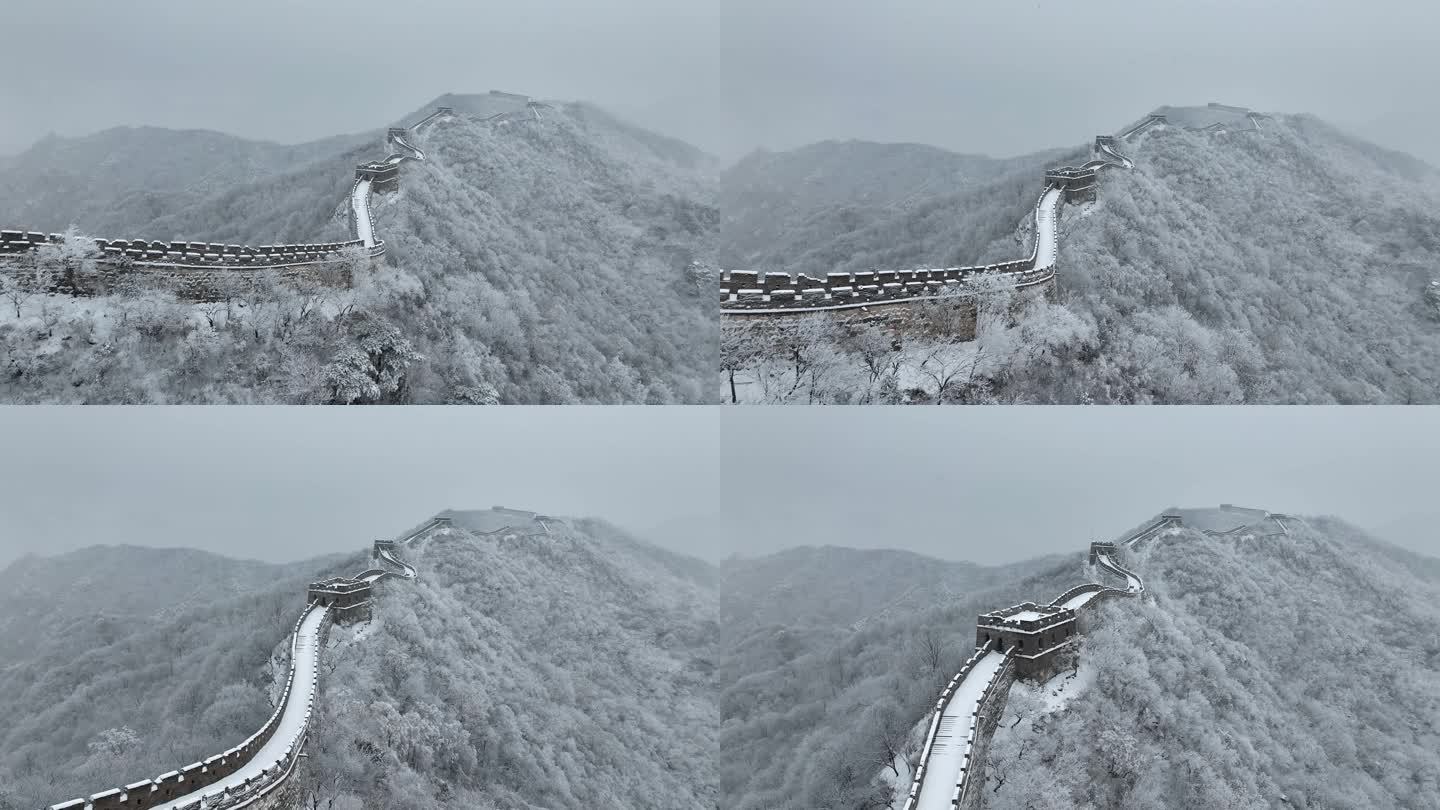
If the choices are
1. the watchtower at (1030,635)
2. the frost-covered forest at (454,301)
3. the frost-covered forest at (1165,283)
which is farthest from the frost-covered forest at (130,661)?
the watchtower at (1030,635)

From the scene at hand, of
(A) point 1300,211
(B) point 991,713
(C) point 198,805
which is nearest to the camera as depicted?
(C) point 198,805

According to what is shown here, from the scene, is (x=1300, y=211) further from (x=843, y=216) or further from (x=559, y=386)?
(x=559, y=386)

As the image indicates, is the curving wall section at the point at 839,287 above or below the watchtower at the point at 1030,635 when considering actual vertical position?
above

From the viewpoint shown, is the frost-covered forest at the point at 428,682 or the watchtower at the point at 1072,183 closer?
the frost-covered forest at the point at 428,682

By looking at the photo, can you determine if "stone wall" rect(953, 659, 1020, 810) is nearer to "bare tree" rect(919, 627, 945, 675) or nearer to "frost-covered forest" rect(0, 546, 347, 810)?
"bare tree" rect(919, 627, 945, 675)

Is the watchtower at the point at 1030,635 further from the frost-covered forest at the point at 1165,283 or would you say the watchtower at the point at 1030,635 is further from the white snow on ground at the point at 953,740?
the frost-covered forest at the point at 1165,283

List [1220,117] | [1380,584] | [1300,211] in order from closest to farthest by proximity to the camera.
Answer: [1300,211], [1220,117], [1380,584]

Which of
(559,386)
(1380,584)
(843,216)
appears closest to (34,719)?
(559,386)
